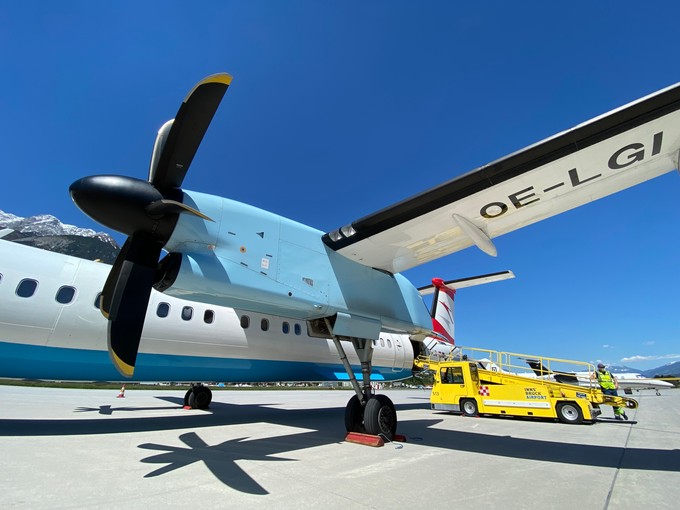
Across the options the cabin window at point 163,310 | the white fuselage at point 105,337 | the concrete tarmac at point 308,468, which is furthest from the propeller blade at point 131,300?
the cabin window at point 163,310

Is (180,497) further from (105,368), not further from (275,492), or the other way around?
(105,368)

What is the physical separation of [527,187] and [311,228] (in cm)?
361

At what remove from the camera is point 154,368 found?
771cm

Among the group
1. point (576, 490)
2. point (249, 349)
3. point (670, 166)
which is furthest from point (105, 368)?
point (670, 166)

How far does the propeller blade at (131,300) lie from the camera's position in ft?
15.5

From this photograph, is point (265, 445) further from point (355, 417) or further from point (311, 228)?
point (311, 228)

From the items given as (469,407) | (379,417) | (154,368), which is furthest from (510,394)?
(154,368)

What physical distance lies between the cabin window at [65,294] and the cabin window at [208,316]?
2634 millimetres

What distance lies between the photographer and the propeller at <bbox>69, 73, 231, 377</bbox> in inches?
183

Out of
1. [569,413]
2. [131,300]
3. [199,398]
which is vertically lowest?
[569,413]

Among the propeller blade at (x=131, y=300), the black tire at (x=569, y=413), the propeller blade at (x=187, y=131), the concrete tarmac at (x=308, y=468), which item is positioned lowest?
the concrete tarmac at (x=308, y=468)

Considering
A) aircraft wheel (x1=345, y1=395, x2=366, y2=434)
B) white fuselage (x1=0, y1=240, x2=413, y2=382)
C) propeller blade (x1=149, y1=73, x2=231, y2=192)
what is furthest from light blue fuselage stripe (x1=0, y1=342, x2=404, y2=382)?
propeller blade (x1=149, y1=73, x2=231, y2=192)

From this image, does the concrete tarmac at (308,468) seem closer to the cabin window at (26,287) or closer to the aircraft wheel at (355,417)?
the aircraft wheel at (355,417)

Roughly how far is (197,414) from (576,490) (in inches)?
347
